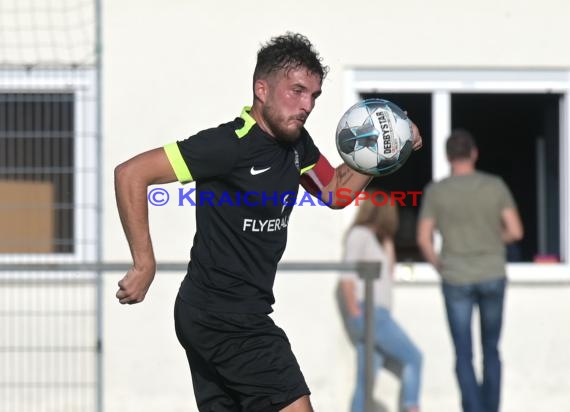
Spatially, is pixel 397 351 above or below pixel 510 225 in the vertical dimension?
below

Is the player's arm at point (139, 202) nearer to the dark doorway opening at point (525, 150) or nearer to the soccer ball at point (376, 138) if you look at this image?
the soccer ball at point (376, 138)

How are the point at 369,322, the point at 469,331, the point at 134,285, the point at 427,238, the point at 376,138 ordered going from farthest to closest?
the point at 427,238
the point at 469,331
the point at 369,322
the point at 376,138
the point at 134,285

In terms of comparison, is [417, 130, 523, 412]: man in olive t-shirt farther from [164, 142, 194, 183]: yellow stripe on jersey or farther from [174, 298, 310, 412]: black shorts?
[164, 142, 194, 183]: yellow stripe on jersey

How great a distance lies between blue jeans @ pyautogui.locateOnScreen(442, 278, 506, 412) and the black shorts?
10.8ft

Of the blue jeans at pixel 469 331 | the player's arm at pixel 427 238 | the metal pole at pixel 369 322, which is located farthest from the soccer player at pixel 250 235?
the player's arm at pixel 427 238

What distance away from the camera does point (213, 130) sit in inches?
186

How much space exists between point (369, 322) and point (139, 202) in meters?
2.97

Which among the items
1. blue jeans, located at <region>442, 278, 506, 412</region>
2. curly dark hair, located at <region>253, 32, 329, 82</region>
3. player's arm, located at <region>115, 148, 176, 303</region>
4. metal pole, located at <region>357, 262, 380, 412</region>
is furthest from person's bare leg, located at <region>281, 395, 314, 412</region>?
blue jeans, located at <region>442, 278, 506, 412</region>

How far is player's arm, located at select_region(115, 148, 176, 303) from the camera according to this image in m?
4.58

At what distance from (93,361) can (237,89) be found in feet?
6.86

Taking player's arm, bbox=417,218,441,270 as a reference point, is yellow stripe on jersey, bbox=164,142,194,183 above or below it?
above

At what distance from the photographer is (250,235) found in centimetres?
480

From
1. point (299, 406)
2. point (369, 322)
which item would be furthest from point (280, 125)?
point (369, 322)

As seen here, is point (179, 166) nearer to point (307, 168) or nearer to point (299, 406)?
point (307, 168)
